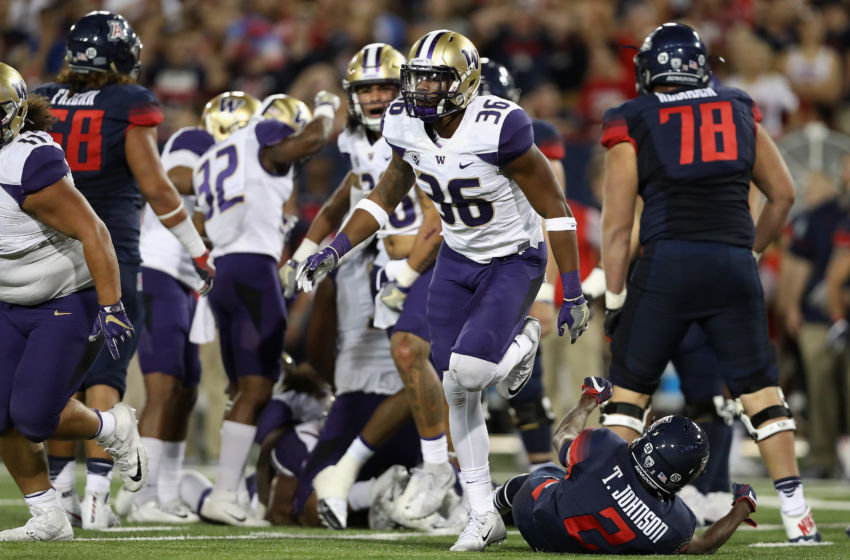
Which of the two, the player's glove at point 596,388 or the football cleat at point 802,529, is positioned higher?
the player's glove at point 596,388

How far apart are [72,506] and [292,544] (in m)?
1.43

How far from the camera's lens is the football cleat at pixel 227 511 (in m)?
6.15

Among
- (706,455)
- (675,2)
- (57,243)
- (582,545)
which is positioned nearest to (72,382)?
(57,243)

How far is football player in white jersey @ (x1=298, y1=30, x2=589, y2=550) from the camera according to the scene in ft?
15.8

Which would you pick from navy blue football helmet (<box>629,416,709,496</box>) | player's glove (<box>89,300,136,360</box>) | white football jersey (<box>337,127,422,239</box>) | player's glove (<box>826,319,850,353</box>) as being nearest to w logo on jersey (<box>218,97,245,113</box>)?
white football jersey (<box>337,127,422,239</box>)

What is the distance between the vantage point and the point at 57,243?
4.89 m

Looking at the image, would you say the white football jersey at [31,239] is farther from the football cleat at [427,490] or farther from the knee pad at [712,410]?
the knee pad at [712,410]

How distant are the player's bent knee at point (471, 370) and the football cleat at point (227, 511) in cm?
186

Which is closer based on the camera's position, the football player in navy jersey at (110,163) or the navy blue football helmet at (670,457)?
the navy blue football helmet at (670,457)

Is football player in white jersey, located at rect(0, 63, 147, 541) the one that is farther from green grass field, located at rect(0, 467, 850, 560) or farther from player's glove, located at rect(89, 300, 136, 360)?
green grass field, located at rect(0, 467, 850, 560)

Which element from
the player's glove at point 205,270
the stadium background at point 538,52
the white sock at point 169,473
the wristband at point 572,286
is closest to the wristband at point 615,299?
the wristband at point 572,286

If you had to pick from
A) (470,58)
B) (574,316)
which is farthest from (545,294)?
(470,58)

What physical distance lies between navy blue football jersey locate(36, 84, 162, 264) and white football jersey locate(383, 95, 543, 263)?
1285mm

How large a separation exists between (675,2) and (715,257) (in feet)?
29.2
